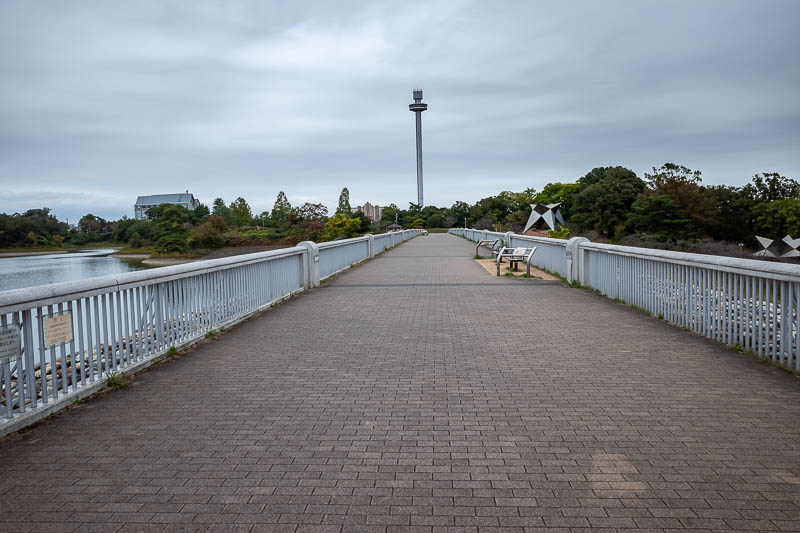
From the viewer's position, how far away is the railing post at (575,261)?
12336mm

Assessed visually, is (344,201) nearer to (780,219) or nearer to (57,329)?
(780,219)

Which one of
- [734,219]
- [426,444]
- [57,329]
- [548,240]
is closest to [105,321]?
[57,329]

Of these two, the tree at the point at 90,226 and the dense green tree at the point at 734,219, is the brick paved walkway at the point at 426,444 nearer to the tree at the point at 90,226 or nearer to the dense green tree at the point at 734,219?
the tree at the point at 90,226

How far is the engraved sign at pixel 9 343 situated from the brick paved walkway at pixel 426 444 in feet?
1.89

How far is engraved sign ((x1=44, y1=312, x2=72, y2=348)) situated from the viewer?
4207 millimetres

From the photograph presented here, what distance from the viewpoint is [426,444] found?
3670mm

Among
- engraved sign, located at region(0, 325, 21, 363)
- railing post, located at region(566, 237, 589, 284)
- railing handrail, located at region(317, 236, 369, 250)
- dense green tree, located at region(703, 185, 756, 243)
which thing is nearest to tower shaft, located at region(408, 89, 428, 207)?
dense green tree, located at region(703, 185, 756, 243)

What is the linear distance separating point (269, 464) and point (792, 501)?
113 inches

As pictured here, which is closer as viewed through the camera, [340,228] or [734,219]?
[734,219]

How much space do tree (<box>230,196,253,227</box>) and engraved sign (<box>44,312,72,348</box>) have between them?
130385mm

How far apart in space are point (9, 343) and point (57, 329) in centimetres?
50

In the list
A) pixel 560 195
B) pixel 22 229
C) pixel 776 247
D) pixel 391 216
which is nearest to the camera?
pixel 22 229

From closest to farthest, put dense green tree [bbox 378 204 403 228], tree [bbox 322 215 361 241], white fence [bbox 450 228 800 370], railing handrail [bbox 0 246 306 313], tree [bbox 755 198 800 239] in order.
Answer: railing handrail [bbox 0 246 306 313], white fence [bbox 450 228 800 370], tree [bbox 755 198 800 239], tree [bbox 322 215 361 241], dense green tree [bbox 378 204 403 228]

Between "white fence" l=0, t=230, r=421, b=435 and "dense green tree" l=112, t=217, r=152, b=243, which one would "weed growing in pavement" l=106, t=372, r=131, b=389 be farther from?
"dense green tree" l=112, t=217, r=152, b=243
